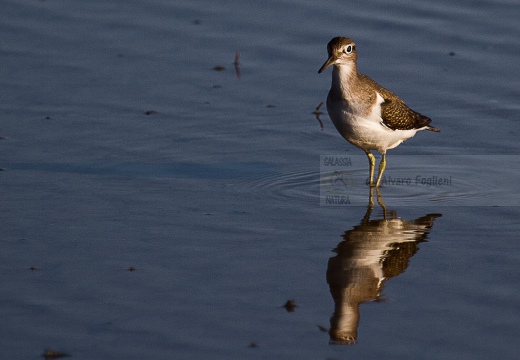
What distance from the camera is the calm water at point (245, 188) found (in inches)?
264

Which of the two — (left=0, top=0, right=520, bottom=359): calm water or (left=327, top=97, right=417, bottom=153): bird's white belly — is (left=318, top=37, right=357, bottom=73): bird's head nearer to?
(left=327, top=97, right=417, bottom=153): bird's white belly

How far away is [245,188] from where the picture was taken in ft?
32.1

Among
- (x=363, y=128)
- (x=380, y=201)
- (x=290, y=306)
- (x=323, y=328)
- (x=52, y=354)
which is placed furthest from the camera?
(x=363, y=128)

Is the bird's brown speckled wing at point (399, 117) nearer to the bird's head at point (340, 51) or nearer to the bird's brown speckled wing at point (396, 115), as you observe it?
the bird's brown speckled wing at point (396, 115)

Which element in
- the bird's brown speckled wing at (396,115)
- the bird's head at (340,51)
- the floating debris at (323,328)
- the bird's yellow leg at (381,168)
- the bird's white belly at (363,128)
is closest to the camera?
the floating debris at (323,328)

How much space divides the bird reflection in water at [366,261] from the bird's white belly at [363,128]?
2.74ft

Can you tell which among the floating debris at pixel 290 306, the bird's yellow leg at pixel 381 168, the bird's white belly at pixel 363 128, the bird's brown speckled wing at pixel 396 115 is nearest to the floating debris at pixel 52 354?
the floating debris at pixel 290 306

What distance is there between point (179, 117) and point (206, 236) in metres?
3.59

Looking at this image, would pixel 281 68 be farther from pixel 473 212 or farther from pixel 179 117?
pixel 473 212

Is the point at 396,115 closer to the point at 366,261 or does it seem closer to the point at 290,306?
the point at 366,261

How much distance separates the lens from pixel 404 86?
12586 millimetres

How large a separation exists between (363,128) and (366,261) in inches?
90.8

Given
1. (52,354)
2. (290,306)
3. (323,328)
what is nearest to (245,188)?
(290,306)

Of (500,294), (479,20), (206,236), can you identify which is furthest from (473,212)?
(479,20)
